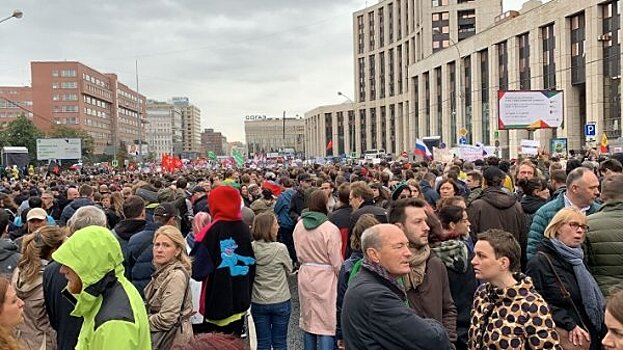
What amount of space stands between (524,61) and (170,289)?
5116 cm

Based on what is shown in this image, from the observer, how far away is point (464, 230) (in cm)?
519

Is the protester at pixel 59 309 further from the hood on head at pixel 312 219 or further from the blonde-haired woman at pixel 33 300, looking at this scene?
the hood on head at pixel 312 219

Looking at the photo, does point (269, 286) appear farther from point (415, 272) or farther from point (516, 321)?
point (516, 321)

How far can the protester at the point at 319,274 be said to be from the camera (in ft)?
20.2

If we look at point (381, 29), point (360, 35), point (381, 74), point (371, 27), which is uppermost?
point (371, 27)

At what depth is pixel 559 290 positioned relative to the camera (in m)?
4.39

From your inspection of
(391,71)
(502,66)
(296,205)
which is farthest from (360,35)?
(296,205)

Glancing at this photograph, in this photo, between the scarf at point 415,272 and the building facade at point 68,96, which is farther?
the building facade at point 68,96

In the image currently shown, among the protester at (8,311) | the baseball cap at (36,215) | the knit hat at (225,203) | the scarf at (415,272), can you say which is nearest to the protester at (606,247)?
the scarf at (415,272)

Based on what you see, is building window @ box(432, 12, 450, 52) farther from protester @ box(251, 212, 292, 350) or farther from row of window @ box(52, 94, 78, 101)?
row of window @ box(52, 94, 78, 101)

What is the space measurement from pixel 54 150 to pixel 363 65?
6094 centimetres

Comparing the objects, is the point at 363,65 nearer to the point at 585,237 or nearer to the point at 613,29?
the point at 613,29

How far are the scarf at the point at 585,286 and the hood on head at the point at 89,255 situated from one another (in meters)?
3.09

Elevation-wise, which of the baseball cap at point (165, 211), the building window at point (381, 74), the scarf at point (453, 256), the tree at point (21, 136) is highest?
the building window at point (381, 74)
